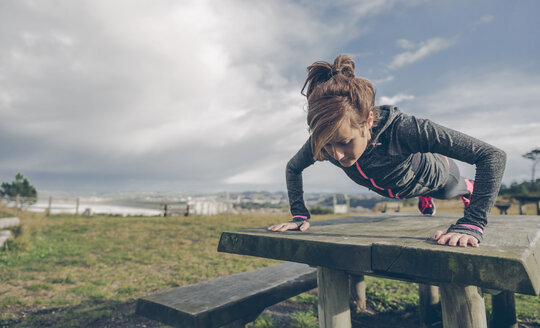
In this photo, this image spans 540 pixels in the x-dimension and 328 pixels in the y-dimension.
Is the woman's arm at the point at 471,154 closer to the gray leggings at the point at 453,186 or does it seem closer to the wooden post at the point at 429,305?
the gray leggings at the point at 453,186

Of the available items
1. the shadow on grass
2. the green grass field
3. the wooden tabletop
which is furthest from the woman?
the shadow on grass

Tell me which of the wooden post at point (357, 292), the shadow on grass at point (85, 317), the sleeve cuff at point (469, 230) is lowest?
the shadow on grass at point (85, 317)

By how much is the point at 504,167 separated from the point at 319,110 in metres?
1.00

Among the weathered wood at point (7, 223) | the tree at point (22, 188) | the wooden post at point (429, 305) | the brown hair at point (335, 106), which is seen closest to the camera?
the brown hair at point (335, 106)

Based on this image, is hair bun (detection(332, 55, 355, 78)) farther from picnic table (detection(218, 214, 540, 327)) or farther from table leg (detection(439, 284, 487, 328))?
table leg (detection(439, 284, 487, 328))

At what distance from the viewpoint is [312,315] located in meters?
3.41

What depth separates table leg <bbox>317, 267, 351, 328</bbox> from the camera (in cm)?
180

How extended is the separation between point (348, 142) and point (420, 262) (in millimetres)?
805

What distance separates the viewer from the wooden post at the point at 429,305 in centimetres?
315

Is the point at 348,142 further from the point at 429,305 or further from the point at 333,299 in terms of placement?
the point at 429,305

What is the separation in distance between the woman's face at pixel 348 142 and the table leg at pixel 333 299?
2.20 ft

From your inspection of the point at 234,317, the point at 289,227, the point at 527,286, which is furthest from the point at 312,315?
the point at 527,286

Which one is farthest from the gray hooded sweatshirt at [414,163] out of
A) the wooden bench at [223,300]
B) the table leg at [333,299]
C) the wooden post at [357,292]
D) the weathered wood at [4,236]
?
the weathered wood at [4,236]

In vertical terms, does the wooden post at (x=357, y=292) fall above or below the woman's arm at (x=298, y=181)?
below
